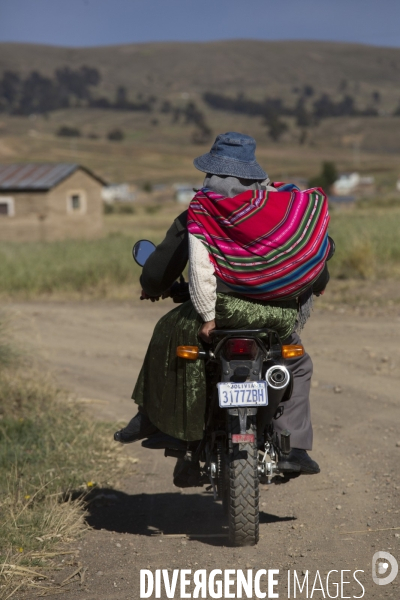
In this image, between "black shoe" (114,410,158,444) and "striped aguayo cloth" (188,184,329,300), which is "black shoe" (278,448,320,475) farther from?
"striped aguayo cloth" (188,184,329,300)

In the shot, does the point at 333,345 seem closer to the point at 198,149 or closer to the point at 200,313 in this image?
the point at 200,313

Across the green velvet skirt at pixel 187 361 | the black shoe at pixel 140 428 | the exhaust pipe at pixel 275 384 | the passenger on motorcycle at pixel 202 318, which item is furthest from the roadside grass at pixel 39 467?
the exhaust pipe at pixel 275 384

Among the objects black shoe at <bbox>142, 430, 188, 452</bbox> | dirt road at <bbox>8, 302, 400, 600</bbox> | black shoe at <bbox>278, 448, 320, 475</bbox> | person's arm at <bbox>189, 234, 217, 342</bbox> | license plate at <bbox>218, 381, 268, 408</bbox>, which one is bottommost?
dirt road at <bbox>8, 302, 400, 600</bbox>

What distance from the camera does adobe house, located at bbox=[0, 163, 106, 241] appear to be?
3628 cm

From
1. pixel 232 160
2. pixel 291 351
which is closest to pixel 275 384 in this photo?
pixel 291 351

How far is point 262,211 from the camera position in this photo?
12.6 ft

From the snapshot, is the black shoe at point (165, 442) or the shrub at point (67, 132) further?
the shrub at point (67, 132)

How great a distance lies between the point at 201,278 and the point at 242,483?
955 millimetres

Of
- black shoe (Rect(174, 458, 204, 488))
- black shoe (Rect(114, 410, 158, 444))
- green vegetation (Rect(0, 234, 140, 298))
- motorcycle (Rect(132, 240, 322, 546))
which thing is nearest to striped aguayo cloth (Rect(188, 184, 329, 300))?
motorcycle (Rect(132, 240, 322, 546))

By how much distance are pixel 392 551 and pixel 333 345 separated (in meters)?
5.60

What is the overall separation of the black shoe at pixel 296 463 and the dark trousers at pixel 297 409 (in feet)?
0.12

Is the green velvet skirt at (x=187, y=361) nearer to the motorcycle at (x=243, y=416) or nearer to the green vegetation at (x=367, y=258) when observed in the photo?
the motorcycle at (x=243, y=416)

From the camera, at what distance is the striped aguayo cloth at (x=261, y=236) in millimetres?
3854

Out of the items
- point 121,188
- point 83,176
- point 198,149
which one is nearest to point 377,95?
point 198,149
